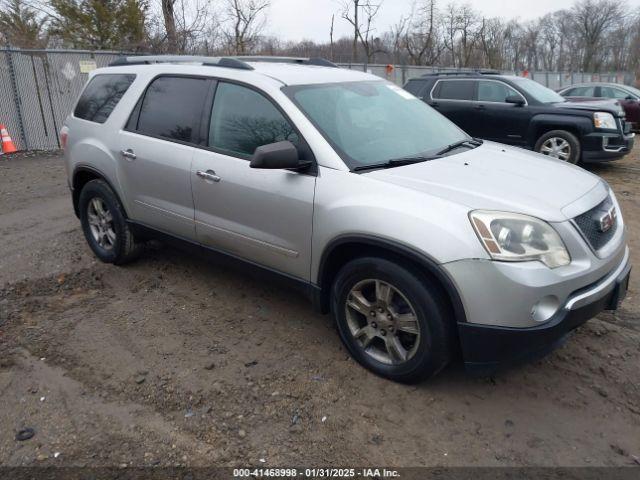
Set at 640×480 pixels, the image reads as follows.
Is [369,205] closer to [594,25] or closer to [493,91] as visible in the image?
[493,91]

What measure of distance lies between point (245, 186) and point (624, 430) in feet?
8.49

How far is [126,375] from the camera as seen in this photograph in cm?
330

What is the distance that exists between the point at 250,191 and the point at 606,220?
2.16m

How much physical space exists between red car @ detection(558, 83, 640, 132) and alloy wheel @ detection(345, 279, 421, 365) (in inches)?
537

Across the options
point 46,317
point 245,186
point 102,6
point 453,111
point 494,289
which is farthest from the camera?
point 102,6

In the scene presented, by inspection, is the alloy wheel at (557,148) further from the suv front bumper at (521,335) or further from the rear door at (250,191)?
the rear door at (250,191)

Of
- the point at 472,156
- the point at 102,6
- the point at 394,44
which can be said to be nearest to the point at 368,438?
the point at 472,156

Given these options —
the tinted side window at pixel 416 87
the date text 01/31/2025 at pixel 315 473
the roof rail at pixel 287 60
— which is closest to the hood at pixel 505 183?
the date text 01/31/2025 at pixel 315 473

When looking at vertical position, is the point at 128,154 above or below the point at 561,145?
above

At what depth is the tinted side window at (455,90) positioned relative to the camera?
402 inches

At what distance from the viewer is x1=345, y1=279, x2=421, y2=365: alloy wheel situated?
3.01 meters

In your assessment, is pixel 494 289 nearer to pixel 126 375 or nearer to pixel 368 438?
pixel 368 438

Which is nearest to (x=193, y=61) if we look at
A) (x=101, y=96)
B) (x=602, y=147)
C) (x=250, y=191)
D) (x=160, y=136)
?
(x=160, y=136)

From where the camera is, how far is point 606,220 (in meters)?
3.09
